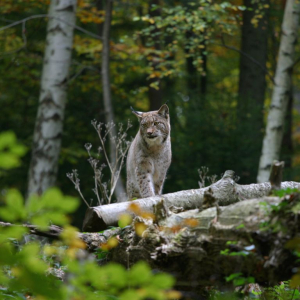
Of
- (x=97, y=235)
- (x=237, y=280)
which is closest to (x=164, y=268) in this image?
(x=237, y=280)

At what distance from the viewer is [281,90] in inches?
435

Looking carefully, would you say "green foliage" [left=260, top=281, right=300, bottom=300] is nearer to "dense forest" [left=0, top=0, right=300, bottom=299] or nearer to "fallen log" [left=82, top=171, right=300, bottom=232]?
"fallen log" [left=82, top=171, right=300, bottom=232]

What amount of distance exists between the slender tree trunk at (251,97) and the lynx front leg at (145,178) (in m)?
6.31

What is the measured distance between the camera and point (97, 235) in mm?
4250

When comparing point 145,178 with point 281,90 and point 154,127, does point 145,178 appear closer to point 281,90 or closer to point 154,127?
point 154,127

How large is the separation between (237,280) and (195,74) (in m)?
16.1

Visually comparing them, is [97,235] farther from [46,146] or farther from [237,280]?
[46,146]

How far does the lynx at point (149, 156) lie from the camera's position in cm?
736

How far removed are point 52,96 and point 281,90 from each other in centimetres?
470

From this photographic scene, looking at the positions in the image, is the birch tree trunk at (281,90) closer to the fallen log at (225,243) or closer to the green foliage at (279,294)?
the green foliage at (279,294)

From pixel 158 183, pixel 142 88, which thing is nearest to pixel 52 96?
pixel 142 88

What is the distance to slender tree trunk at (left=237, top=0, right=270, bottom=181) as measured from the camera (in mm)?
14227

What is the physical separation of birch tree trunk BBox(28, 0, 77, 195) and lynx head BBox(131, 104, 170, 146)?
11.6ft

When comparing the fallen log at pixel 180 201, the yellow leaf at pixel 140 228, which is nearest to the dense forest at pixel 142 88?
the fallen log at pixel 180 201
